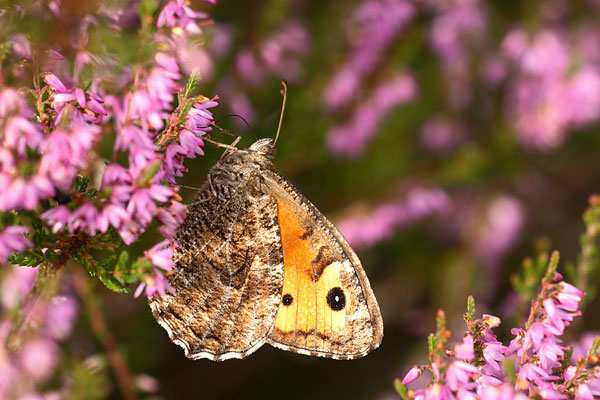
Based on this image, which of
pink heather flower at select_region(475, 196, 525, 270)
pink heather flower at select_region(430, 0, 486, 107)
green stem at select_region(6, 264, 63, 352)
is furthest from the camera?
pink heather flower at select_region(475, 196, 525, 270)

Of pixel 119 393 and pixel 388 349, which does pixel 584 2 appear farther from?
pixel 119 393

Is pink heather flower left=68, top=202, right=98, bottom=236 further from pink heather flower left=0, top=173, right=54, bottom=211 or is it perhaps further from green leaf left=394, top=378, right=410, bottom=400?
green leaf left=394, top=378, right=410, bottom=400

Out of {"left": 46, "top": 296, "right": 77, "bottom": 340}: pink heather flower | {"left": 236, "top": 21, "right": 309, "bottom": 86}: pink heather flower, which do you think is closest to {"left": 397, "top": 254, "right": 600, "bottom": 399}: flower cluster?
{"left": 46, "top": 296, "right": 77, "bottom": 340}: pink heather flower

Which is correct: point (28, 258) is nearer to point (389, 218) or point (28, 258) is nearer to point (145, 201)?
point (145, 201)

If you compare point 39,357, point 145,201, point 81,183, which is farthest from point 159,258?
point 39,357

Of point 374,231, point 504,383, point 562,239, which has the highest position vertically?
point 504,383

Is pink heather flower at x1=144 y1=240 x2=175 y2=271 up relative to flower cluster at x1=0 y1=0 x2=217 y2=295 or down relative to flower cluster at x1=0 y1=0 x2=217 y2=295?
down

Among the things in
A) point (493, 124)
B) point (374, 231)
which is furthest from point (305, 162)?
point (493, 124)
